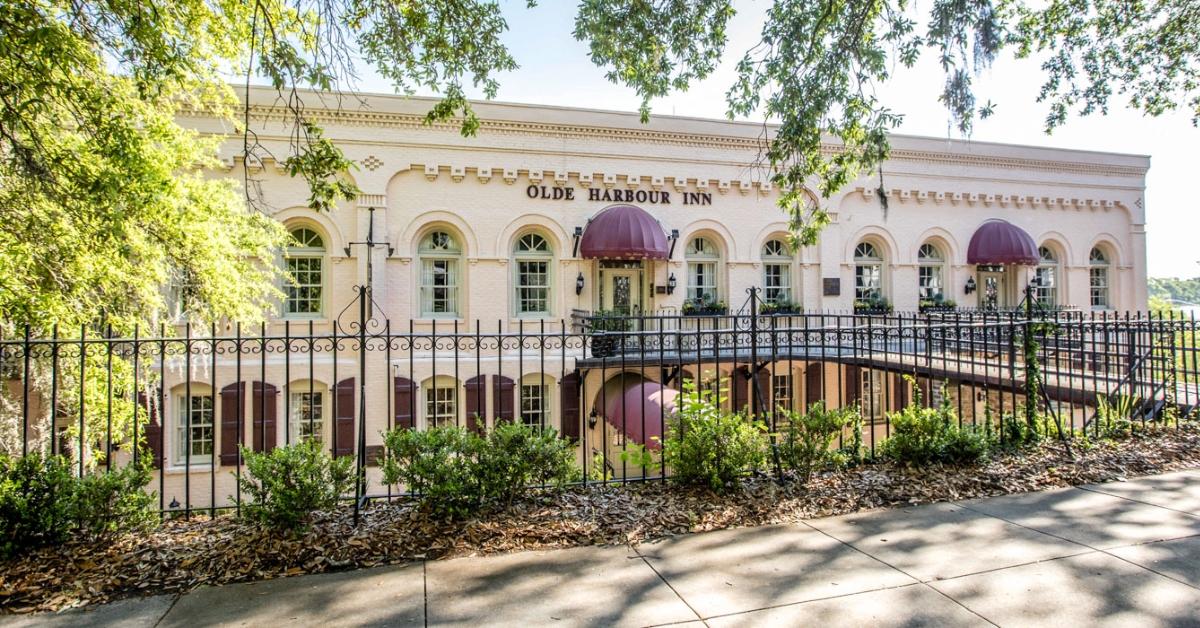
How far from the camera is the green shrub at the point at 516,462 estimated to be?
16.7 ft

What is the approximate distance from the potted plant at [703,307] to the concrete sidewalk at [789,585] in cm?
1243

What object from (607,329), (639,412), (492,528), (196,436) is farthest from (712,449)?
(196,436)

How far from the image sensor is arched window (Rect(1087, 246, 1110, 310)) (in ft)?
70.1

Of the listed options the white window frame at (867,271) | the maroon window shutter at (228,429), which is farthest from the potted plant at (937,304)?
the maroon window shutter at (228,429)

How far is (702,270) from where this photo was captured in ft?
59.4

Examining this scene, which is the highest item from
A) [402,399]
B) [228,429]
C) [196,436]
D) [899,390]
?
[899,390]

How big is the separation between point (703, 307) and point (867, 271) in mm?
6024

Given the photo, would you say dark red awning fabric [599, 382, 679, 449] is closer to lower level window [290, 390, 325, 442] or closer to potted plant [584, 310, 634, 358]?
potted plant [584, 310, 634, 358]

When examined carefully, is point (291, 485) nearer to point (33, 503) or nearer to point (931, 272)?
point (33, 503)

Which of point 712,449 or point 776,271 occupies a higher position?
point 776,271

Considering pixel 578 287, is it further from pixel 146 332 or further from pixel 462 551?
pixel 462 551

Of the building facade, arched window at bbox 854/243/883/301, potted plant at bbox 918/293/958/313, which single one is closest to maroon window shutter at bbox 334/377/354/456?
the building facade

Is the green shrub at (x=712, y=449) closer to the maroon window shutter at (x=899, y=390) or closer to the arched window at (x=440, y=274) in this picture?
the maroon window shutter at (x=899, y=390)

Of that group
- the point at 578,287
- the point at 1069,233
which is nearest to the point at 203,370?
the point at 578,287
